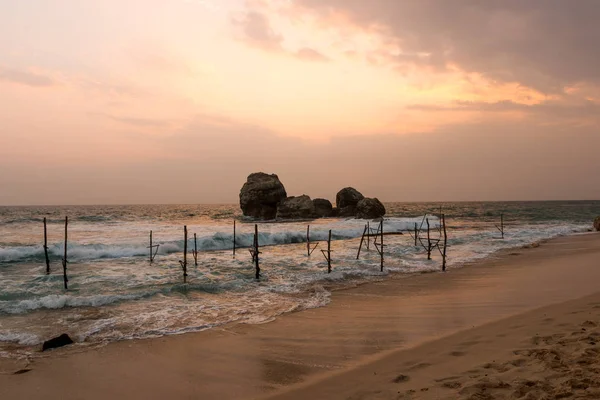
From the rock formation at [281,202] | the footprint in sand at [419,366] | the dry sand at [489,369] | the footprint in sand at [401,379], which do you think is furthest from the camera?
the rock formation at [281,202]

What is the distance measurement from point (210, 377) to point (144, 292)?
28.6ft

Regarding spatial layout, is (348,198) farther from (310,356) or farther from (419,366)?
(419,366)

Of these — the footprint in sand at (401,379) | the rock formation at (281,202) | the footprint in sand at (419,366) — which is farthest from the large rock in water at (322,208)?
the footprint in sand at (401,379)

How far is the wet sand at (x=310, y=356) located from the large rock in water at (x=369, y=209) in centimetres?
4852

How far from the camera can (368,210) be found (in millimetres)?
61281

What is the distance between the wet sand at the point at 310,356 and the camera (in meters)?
6.25

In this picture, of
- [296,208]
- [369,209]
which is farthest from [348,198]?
[296,208]

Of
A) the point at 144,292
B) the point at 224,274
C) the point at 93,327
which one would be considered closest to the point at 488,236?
the point at 224,274

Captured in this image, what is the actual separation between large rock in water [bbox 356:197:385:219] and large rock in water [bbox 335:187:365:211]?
6.48m

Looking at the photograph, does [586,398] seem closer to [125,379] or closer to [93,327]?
[125,379]

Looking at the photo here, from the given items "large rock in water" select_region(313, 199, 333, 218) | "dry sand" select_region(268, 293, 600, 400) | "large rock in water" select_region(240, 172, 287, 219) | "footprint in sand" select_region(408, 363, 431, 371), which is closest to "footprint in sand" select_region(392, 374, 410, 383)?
"dry sand" select_region(268, 293, 600, 400)

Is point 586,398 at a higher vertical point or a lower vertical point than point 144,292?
higher

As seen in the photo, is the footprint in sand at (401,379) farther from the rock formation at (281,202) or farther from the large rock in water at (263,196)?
the large rock in water at (263,196)

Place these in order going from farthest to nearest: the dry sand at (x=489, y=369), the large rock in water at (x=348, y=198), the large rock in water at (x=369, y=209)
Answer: the large rock in water at (x=348, y=198) → the large rock in water at (x=369, y=209) → the dry sand at (x=489, y=369)
